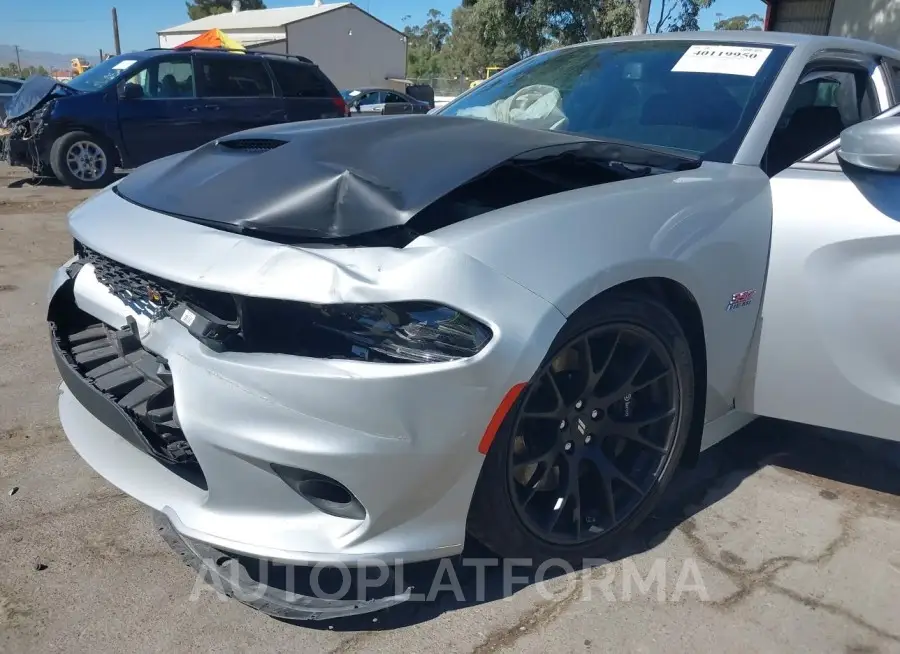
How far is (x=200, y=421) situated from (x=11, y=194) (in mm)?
9208

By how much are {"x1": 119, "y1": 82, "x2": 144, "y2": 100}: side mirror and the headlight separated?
893 cm

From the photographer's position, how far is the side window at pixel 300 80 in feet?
35.0

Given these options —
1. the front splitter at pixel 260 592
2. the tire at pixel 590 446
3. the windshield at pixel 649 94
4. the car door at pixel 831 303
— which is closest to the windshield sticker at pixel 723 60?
the windshield at pixel 649 94

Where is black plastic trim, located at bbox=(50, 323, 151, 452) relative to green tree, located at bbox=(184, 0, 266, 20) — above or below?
below

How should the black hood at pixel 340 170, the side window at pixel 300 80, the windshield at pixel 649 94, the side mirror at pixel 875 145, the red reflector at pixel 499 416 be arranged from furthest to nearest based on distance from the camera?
the side window at pixel 300 80 < the windshield at pixel 649 94 < the side mirror at pixel 875 145 < the black hood at pixel 340 170 < the red reflector at pixel 499 416

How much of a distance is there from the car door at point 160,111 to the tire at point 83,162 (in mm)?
282

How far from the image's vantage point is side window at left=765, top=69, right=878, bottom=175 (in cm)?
284

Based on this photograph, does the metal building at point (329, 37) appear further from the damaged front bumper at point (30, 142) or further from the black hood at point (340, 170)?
the black hood at point (340, 170)

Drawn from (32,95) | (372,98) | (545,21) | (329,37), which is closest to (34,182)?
(32,95)

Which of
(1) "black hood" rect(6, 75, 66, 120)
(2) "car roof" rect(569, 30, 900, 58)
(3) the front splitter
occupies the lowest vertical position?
(3) the front splitter

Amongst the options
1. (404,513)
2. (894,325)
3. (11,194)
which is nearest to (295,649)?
(404,513)

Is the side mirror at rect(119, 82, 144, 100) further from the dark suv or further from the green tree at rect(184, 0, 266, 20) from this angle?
the green tree at rect(184, 0, 266, 20)

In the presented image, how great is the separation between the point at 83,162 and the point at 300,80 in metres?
3.15

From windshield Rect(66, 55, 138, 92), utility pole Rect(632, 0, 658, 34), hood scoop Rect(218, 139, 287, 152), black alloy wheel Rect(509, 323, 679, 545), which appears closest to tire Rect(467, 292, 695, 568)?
black alloy wheel Rect(509, 323, 679, 545)
